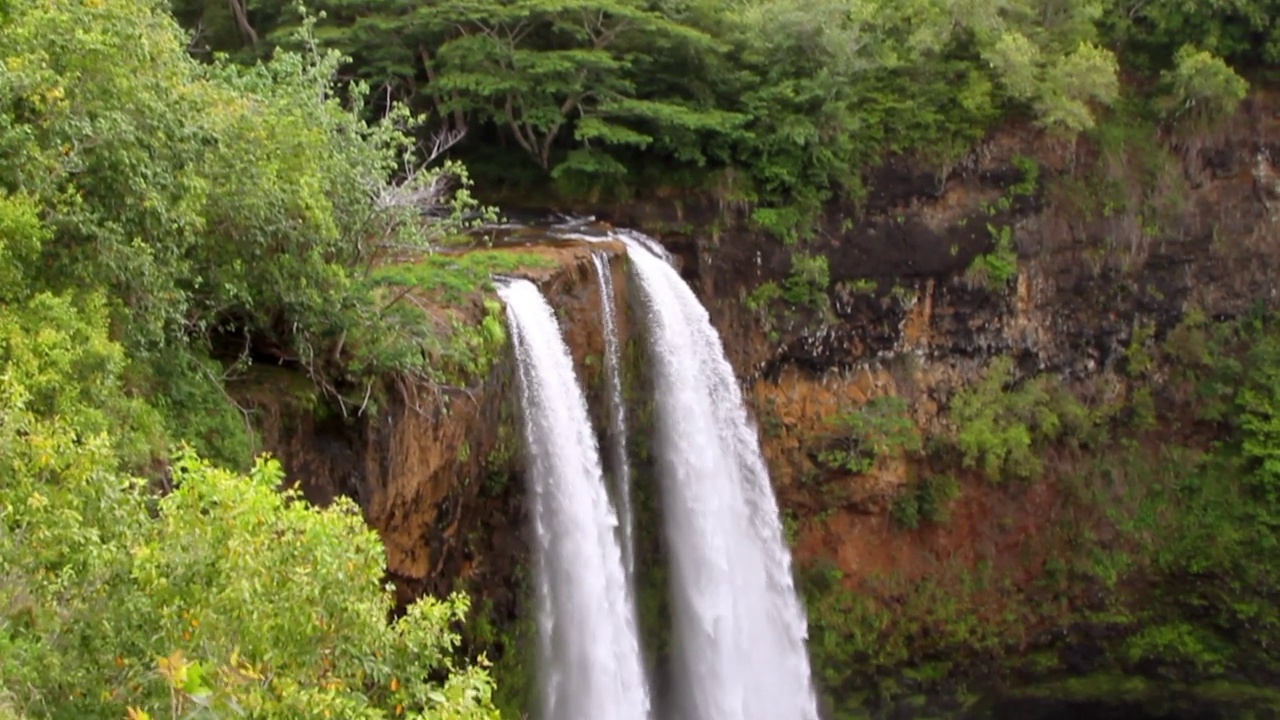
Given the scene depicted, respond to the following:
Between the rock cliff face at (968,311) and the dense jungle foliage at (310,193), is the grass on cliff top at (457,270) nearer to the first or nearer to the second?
the dense jungle foliage at (310,193)

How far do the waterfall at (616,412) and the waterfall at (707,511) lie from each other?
58cm

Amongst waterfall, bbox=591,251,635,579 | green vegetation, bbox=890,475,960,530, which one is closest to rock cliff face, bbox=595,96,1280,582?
green vegetation, bbox=890,475,960,530

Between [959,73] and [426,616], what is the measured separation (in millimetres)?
15306

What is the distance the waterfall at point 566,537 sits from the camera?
476 inches

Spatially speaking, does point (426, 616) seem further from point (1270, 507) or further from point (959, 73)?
point (1270, 507)

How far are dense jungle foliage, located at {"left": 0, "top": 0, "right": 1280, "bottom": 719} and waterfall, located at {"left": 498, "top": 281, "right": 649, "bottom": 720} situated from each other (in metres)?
0.89

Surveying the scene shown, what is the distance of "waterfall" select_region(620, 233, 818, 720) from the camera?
48.4ft

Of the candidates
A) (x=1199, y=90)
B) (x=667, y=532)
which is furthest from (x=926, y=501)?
(x=1199, y=90)

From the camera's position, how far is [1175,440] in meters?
19.8

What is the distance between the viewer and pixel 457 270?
12234mm

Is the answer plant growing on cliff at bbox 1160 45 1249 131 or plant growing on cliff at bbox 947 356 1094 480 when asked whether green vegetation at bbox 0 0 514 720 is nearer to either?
plant growing on cliff at bbox 947 356 1094 480

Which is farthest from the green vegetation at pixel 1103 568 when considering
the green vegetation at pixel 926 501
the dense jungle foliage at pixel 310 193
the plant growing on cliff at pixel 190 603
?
A: the plant growing on cliff at pixel 190 603

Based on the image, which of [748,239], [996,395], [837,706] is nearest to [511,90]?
[748,239]

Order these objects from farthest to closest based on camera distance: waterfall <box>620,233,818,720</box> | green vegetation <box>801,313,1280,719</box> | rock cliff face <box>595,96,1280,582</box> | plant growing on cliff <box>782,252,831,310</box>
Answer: green vegetation <box>801,313,1280,719</box> < rock cliff face <box>595,96,1280,582</box> < plant growing on cliff <box>782,252,831,310</box> < waterfall <box>620,233,818,720</box>
